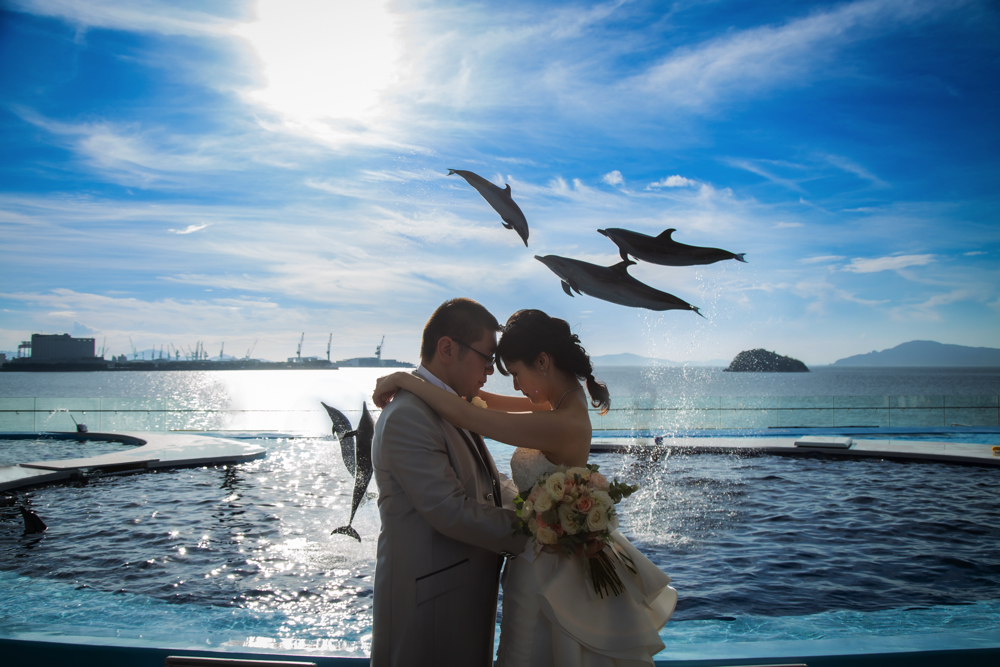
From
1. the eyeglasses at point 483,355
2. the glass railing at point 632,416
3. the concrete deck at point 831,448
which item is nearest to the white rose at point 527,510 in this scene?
the eyeglasses at point 483,355

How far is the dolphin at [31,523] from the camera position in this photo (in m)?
7.63

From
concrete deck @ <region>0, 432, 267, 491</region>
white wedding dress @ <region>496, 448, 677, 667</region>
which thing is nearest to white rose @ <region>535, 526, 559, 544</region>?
white wedding dress @ <region>496, 448, 677, 667</region>

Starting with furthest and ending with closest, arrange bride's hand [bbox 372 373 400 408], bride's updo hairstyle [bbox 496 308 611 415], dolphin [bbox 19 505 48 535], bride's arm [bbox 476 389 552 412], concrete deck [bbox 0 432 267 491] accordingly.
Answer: concrete deck [bbox 0 432 267 491] → dolphin [bbox 19 505 48 535] → bride's arm [bbox 476 389 552 412] → bride's updo hairstyle [bbox 496 308 611 415] → bride's hand [bbox 372 373 400 408]

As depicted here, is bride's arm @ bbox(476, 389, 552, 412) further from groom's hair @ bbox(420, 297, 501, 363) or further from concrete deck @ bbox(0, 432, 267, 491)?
concrete deck @ bbox(0, 432, 267, 491)

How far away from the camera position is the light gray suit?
2311 mm

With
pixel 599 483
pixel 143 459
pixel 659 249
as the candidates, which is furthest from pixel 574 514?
pixel 143 459

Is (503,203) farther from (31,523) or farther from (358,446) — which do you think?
(31,523)

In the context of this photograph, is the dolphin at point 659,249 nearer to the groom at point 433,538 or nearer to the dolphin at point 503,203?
the dolphin at point 503,203

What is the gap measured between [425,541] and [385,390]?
666 mm

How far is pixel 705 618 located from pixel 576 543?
145 inches

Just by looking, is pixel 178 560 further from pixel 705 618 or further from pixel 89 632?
pixel 705 618

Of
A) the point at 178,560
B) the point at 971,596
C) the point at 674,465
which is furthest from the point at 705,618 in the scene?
the point at 674,465

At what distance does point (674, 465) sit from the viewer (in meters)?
13.3

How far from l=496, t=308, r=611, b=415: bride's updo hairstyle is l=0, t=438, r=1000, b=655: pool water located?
210 cm
